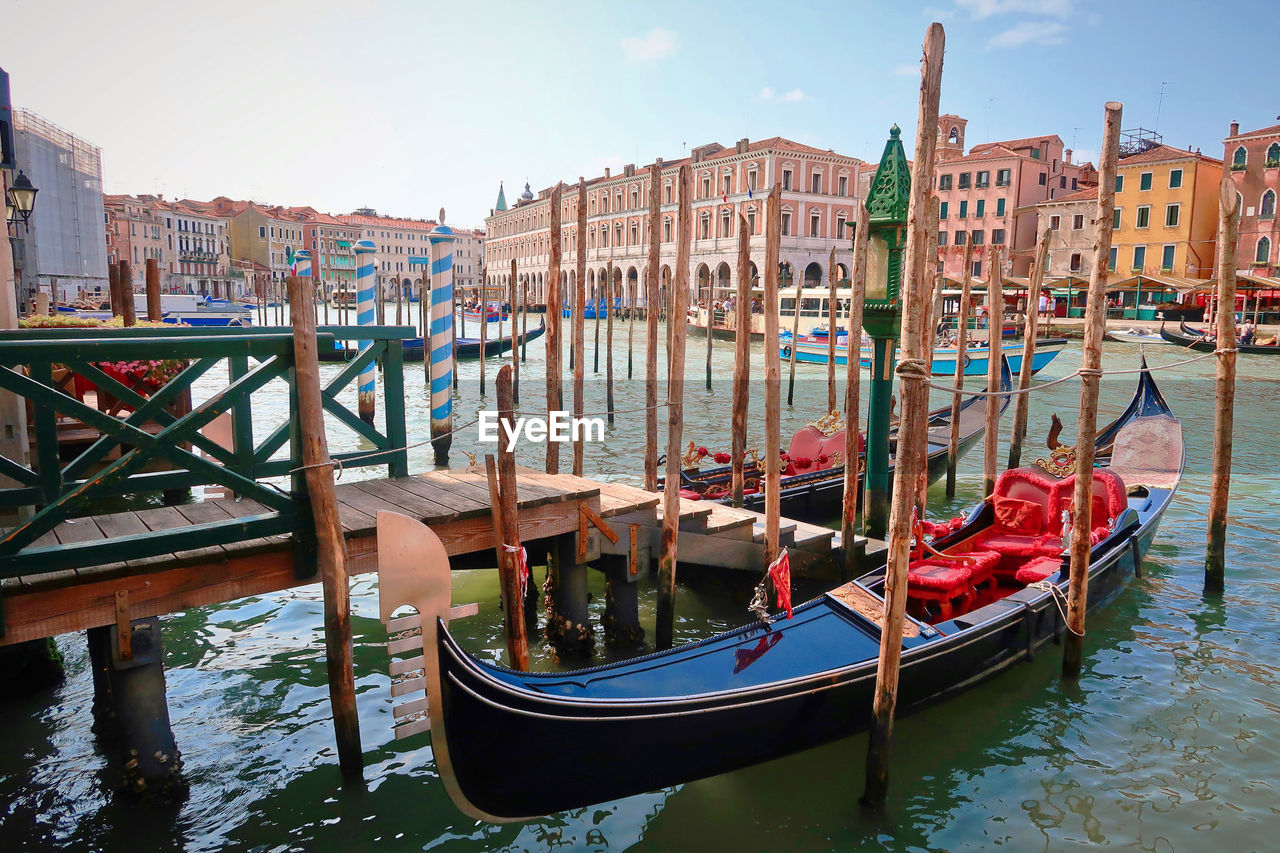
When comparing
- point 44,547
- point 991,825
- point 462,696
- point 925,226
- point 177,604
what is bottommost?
point 991,825

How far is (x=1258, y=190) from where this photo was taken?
27.0 metres

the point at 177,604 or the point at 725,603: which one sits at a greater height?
the point at 177,604

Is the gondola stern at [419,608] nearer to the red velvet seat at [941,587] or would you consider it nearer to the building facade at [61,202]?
the red velvet seat at [941,587]

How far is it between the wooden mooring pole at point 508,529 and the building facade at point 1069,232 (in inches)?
1249

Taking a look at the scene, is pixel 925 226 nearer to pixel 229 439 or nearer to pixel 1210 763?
pixel 1210 763

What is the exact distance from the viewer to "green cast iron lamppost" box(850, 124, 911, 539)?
5379 millimetres

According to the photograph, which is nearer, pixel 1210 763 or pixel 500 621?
pixel 1210 763

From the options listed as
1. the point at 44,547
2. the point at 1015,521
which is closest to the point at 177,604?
the point at 44,547

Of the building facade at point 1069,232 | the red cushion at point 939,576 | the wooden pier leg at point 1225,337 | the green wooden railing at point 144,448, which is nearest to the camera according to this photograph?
the green wooden railing at point 144,448

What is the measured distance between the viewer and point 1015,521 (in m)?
5.27

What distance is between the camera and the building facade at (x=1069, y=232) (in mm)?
30719

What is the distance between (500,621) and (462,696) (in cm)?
232

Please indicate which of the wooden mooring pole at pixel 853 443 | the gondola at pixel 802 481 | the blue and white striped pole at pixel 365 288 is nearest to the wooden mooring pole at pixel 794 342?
the wooden mooring pole at pixel 853 443

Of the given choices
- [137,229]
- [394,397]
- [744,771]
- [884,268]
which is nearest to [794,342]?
[884,268]
